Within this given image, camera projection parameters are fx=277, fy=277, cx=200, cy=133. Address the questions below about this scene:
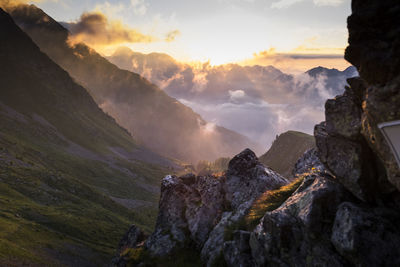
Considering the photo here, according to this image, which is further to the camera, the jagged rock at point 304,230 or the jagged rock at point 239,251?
the jagged rock at point 239,251

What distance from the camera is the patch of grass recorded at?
68.3 ft

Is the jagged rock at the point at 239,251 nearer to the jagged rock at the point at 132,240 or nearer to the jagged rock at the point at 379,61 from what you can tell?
the jagged rock at the point at 379,61

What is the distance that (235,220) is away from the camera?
23828 mm

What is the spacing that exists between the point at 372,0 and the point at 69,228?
6970 centimetres

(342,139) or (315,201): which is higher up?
(342,139)

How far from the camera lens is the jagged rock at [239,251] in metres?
17.9

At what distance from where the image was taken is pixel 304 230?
1505 centimetres

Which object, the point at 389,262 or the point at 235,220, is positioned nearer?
the point at 389,262

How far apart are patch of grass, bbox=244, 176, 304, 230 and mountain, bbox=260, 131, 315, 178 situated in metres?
108

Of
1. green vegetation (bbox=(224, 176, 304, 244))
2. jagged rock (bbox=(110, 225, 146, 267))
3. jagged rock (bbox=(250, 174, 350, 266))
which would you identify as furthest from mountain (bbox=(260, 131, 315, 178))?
jagged rock (bbox=(250, 174, 350, 266))

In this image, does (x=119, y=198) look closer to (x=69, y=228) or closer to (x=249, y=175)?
(x=69, y=228)

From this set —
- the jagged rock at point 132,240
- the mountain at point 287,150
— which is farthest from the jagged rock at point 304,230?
the mountain at point 287,150

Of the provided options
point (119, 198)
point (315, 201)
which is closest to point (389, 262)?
point (315, 201)

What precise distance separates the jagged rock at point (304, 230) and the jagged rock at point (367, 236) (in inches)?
34.9
